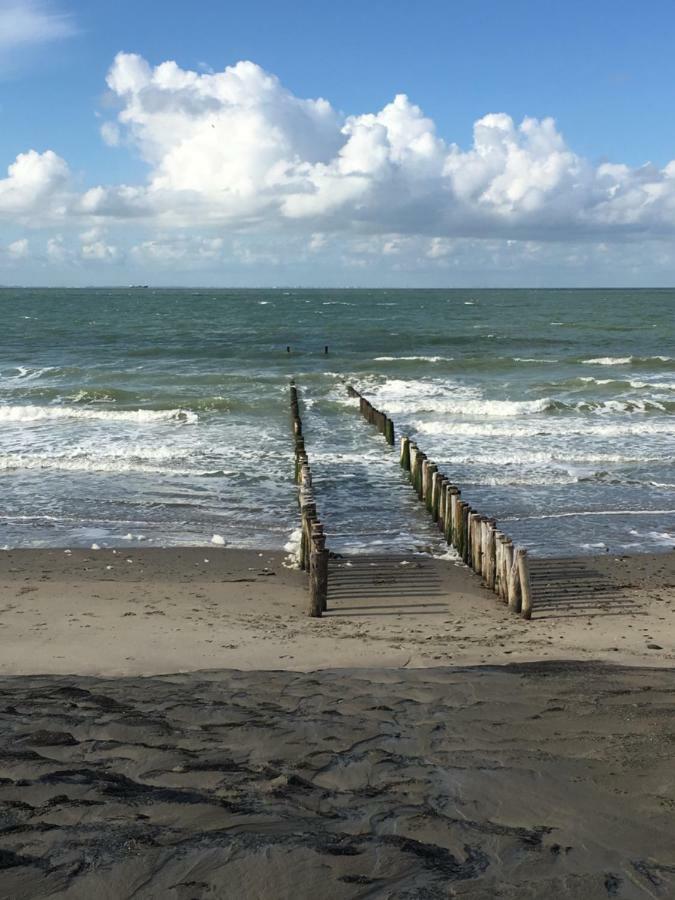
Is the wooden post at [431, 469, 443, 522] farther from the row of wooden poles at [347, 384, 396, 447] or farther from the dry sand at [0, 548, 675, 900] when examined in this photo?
the row of wooden poles at [347, 384, 396, 447]

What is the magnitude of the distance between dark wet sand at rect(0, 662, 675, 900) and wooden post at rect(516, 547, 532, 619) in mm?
3121

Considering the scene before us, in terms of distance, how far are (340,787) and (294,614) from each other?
5701 millimetres

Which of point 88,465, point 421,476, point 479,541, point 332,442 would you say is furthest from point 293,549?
point 332,442

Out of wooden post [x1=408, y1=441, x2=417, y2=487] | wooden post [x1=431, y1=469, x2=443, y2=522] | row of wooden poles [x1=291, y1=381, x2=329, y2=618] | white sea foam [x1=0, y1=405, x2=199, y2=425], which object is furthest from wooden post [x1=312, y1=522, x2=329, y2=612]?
white sea foam [x1=0, y1=405, x2=199, y2=425]

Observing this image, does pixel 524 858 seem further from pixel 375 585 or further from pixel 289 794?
pixel 375 585

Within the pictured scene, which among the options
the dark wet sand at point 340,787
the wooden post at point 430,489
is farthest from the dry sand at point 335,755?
the wooden post at point 430,489

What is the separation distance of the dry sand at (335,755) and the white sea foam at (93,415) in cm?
1698

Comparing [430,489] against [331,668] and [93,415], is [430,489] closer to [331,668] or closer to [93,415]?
[331,668]

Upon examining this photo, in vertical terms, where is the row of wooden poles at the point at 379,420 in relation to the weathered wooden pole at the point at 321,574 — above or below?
above

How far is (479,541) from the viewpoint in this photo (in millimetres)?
12547

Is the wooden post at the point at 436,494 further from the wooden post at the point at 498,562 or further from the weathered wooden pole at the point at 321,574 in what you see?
the weathered wooden pole at the point at 321,574

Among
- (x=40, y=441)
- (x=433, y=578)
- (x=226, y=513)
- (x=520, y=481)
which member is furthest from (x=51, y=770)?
(x=40, y=441)

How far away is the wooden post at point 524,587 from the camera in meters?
10.6

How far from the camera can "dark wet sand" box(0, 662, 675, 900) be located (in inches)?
159
